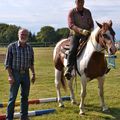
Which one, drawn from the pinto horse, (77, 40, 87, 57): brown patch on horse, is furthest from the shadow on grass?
(77, 40, 87, 57): brown patch on horse

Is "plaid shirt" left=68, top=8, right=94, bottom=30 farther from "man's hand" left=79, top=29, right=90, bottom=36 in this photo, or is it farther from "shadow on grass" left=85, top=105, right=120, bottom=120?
"shadow on grass" left=85, top=105, right=120, bottom=120

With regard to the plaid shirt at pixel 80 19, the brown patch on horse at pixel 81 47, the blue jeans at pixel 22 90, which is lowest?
the blue jeans at pixel 22 90

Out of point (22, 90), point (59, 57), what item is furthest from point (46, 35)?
point (22, 90)

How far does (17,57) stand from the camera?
822 centimetres

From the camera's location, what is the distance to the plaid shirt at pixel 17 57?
8.20m

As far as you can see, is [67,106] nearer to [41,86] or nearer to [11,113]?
[11,113]

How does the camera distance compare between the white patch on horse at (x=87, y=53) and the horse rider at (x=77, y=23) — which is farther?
the horse rider at (x=77, y=23)

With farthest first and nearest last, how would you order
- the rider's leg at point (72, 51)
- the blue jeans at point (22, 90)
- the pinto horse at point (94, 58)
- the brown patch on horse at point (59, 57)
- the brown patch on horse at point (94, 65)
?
the brown patch on horse at point (59, 57)
the rider's leg at point (72, 51)
the brown patch on horse at point (94, 65)
the pinto horse at point (94, 58)
the blue jeans at point (22, 90)

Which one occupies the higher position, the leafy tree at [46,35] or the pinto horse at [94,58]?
the leafy tree at [46,35]

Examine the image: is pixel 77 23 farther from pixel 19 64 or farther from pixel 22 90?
pixel 22 90

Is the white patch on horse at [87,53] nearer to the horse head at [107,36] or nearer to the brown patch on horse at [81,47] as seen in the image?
the brown patch on horse at [81,47]

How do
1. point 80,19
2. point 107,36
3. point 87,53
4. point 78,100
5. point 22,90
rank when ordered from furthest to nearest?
point 78,100 → point 80,19 → point 87,53 → point 107,36 → point 22,90

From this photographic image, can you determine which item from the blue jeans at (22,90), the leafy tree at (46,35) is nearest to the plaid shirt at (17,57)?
the blue jeans at (22,90)

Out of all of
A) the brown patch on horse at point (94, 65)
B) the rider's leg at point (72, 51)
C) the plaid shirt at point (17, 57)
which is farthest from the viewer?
the rider's leg at point (72, 51)
